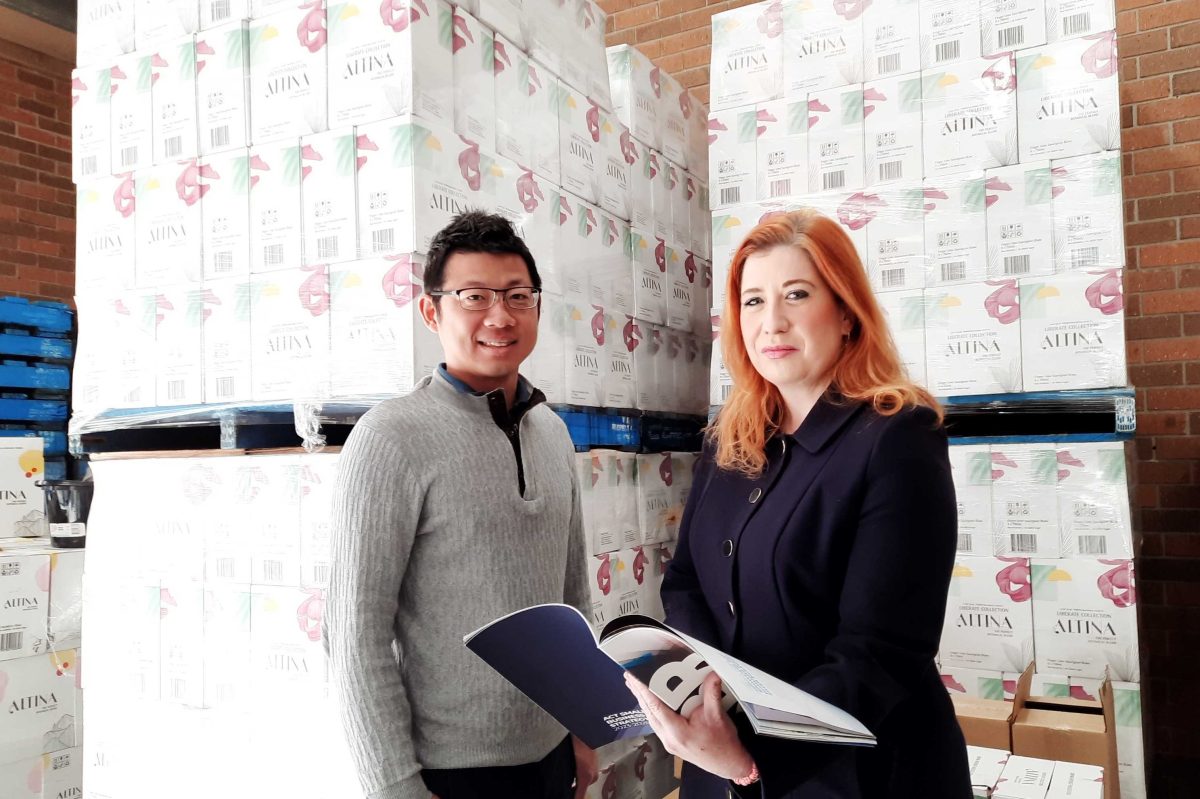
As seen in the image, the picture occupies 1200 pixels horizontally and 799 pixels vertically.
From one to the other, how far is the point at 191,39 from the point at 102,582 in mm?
1680

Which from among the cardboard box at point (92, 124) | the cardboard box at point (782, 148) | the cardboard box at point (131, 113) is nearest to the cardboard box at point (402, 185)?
the cardboard box at point (131, 113)

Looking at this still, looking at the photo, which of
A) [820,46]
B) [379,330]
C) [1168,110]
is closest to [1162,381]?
[1168,110]

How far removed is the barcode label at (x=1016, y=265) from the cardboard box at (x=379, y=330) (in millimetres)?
2153

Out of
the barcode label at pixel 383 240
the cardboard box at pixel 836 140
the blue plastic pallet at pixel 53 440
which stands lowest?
the blue plastic pallet at pixel 53 440

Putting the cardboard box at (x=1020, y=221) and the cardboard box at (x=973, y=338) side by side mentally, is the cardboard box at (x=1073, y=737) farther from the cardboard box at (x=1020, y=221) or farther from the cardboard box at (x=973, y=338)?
the cardboard box at (x=1020, y=221)

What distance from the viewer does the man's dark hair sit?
1.88 m

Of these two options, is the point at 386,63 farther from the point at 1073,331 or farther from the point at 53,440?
the point at 53,440

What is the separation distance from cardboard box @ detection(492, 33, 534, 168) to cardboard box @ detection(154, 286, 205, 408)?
3.43ft

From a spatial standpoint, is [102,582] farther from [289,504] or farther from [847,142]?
[847,142]

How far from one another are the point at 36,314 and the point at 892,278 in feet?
16.6

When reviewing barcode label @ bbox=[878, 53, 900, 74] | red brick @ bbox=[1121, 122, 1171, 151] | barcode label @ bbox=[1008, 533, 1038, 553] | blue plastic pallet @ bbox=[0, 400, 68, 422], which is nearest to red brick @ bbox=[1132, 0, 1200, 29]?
red brick @ bbox=[1121, 122, 1171, 151]

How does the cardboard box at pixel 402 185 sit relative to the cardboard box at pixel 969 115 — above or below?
below

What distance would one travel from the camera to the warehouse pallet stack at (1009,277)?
3195 millimetres

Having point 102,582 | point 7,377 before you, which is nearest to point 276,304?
point 102,582
